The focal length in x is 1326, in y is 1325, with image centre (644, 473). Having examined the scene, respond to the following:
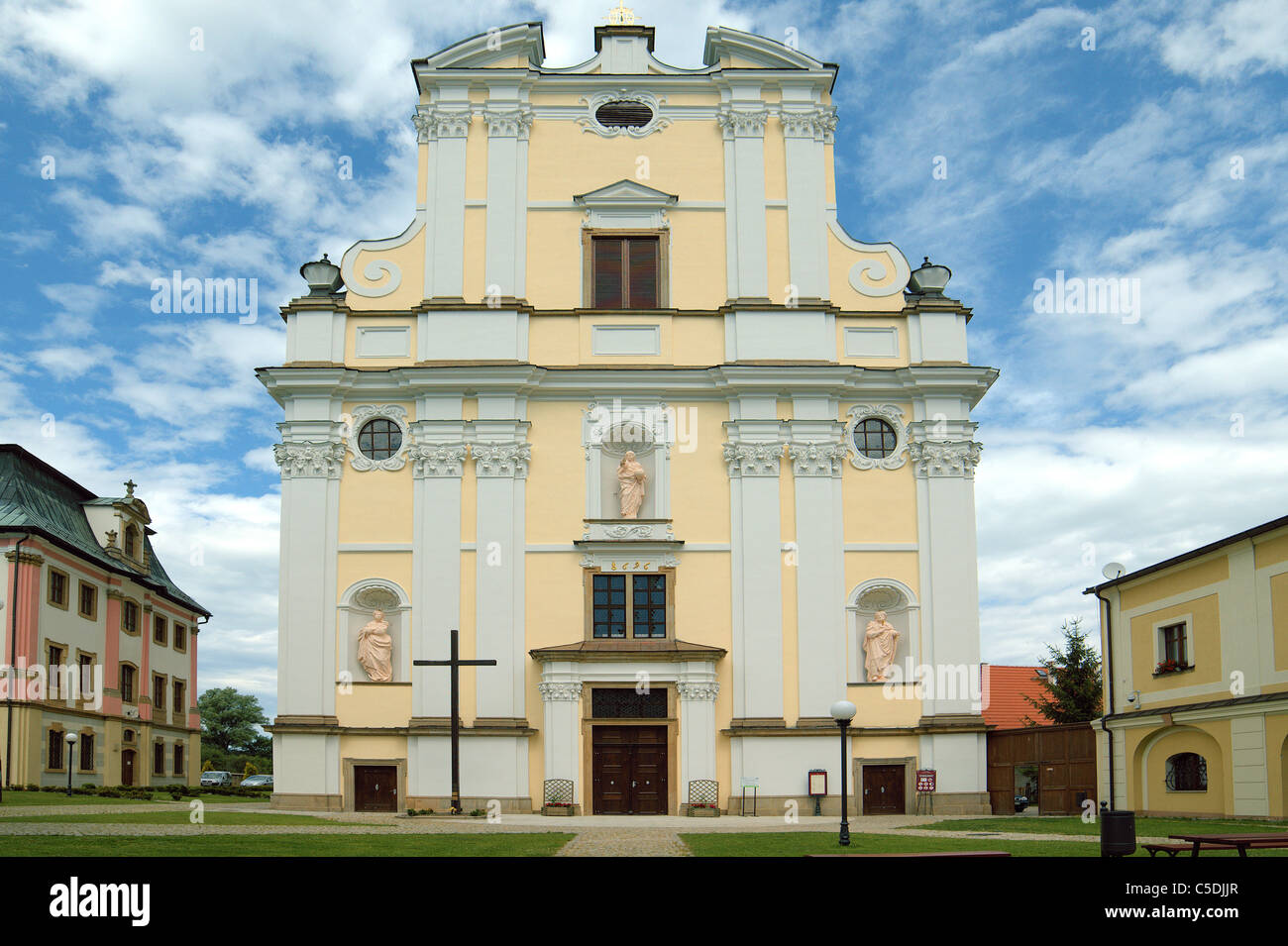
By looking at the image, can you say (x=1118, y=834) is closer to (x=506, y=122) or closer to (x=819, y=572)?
(x=819, y=572)

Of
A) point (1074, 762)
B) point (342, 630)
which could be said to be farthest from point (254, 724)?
point (1074, 762)

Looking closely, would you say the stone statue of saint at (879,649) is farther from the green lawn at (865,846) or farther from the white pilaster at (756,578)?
the green lawn at (865,846)

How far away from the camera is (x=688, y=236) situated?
3684 centimetres

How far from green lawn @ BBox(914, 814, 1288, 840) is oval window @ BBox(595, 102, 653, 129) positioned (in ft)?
68.6

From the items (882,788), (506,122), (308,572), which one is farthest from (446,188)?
(882,788)

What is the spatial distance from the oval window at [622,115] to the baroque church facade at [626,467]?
0.12m

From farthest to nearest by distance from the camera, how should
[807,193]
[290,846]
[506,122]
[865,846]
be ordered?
1. [506,122]
2. [807,193]
3. [865,846]
4. [290,846]

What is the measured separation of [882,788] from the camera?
34.0 m

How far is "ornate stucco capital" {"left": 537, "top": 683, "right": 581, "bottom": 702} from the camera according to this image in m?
33.2

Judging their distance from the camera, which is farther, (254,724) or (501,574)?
(254,724)

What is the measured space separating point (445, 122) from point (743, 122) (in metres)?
8.34

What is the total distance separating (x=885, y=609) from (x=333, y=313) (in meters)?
16.8

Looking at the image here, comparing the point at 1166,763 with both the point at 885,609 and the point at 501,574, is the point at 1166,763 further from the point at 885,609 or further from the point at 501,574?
the point at 501,574

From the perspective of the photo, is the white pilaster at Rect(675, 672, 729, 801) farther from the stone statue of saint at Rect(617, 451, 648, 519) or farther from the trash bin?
the trash bin
